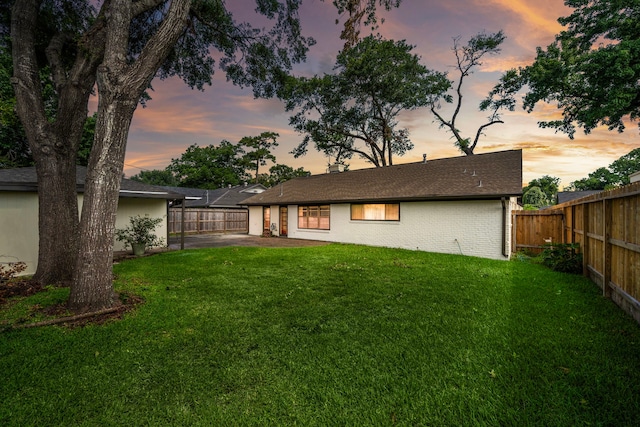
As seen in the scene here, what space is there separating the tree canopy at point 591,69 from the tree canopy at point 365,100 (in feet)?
21.2

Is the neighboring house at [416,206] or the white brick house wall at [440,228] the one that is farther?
the neighboring house at [416,206]

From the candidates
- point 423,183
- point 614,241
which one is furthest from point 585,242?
point 423,183

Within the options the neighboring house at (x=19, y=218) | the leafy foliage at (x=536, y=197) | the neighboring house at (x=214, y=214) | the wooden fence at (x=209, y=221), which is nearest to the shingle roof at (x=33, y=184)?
the neighboring house at (x=19, y=218)

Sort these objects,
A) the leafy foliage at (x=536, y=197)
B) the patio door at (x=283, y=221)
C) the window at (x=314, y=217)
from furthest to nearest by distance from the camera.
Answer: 1. the leafy foliage at (x=536, y=197)
2. the patio door at (x=283, y=221)
3. the window at (x=314, y=217)

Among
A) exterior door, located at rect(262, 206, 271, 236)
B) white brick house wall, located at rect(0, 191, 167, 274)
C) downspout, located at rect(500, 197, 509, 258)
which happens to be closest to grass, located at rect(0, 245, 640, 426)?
white brick house wall, located at rect(0, 191, 167, 274)

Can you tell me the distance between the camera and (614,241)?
4359 millimetres

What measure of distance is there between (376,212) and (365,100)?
39.6ft

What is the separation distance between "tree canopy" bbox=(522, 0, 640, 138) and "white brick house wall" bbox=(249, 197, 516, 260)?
8386 millimetres

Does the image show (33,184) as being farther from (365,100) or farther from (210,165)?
(210,165)

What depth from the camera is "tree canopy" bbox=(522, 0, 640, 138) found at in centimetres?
1203

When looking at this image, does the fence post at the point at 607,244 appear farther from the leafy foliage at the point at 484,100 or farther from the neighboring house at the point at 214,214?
the neighboring house at the point at 214,214

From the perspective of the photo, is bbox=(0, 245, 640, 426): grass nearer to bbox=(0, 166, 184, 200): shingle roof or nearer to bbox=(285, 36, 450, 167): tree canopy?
bbox=(0, 166, 184, 200): shingle roof

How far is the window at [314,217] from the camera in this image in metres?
14.5

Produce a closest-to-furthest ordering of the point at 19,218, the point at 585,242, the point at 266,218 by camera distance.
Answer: the point at 585,242, the point at 19,218, the point at 266,218
